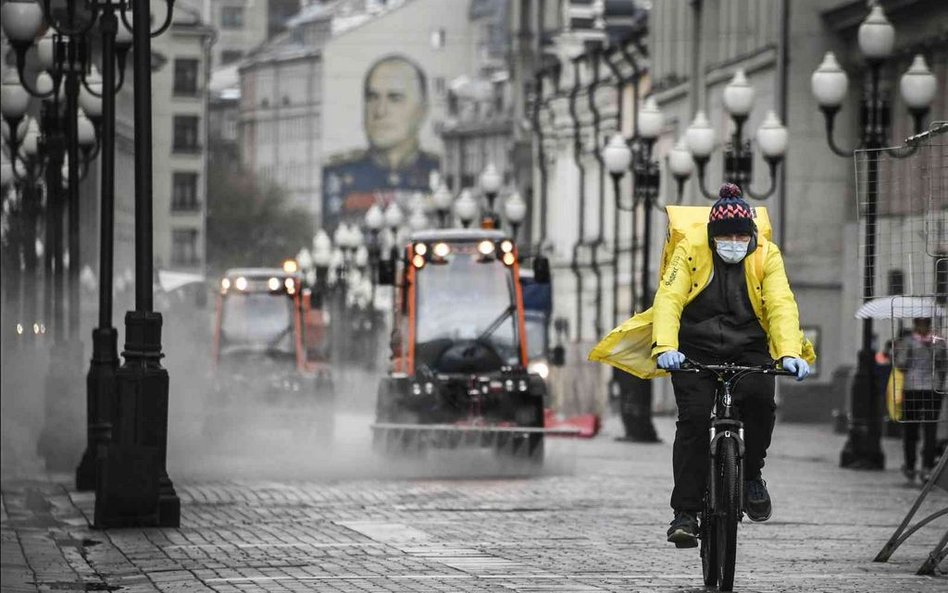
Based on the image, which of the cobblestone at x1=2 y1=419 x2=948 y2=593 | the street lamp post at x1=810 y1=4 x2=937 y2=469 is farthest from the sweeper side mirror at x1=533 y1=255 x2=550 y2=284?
the cobblestone at x1=2 y1=419 x2=948 y2=593

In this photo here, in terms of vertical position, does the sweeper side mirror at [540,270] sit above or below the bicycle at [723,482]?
above

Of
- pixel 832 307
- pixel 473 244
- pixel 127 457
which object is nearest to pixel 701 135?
pixel 473 244

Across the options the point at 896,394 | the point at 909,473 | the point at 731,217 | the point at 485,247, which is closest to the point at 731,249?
the point at 731,217

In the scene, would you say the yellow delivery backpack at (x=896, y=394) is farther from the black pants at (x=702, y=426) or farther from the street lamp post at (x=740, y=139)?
the street lamp post at (x=740, y=139)

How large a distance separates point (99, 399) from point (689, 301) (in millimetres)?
9911

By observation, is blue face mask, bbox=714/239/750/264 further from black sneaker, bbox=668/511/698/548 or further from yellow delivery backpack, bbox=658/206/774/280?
black sneaker, bbox=668/511/698/548

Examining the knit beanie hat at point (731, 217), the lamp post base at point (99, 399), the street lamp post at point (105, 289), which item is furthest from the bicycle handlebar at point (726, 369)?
the lamp post base at point (99, 399)

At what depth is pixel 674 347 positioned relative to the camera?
12297 mm

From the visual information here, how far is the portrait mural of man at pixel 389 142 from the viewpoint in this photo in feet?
470

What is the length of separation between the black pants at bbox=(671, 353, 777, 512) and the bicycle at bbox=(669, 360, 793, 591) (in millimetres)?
58

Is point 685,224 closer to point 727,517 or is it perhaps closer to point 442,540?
point 727,517

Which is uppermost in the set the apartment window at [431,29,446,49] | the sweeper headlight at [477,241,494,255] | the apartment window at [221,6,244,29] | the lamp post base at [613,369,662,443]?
the apartment window at [221,6,244,29]

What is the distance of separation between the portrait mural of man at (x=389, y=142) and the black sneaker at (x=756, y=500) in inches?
5113

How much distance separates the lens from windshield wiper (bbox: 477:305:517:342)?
2859 centimetres
